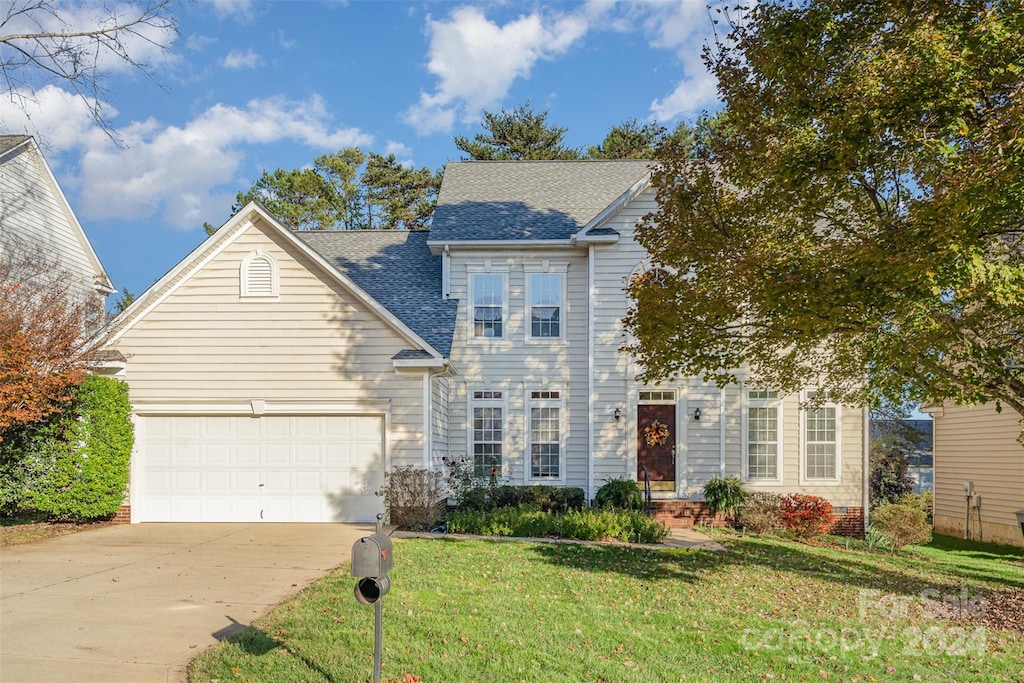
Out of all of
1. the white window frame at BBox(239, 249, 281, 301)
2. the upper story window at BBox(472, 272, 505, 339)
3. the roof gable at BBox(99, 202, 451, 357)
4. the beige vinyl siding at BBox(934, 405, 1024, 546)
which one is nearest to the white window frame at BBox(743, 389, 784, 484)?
the upper story window at BBox(472, 272, 505, 339)

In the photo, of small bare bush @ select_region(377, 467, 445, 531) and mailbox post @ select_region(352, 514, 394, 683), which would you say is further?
small bare bush @ select_region(377, 467, 445, 531)

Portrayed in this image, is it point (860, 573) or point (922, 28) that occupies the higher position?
point (922, 28)

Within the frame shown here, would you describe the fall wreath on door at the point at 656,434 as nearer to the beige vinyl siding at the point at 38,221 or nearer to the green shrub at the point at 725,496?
the green shrub at the point at 725,496

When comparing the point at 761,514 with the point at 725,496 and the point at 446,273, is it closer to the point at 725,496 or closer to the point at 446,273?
the point at 725,496

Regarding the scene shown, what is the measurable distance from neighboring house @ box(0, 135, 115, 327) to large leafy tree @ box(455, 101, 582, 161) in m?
17.9

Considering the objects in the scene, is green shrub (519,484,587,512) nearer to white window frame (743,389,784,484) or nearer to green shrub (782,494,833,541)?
white window frame (743,389,784,484)

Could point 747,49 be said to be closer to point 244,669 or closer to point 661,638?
point 661,638

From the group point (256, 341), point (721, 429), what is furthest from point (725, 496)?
point (256, 341)

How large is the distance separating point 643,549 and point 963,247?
7.00 meters

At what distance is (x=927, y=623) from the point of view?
28.3 feet

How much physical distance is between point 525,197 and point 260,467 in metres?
9.52

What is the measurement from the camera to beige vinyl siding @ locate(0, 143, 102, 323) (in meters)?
20.3

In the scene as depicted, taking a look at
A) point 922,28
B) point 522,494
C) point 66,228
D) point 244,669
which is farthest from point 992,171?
point 66,228

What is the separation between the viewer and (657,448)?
1731 cm
